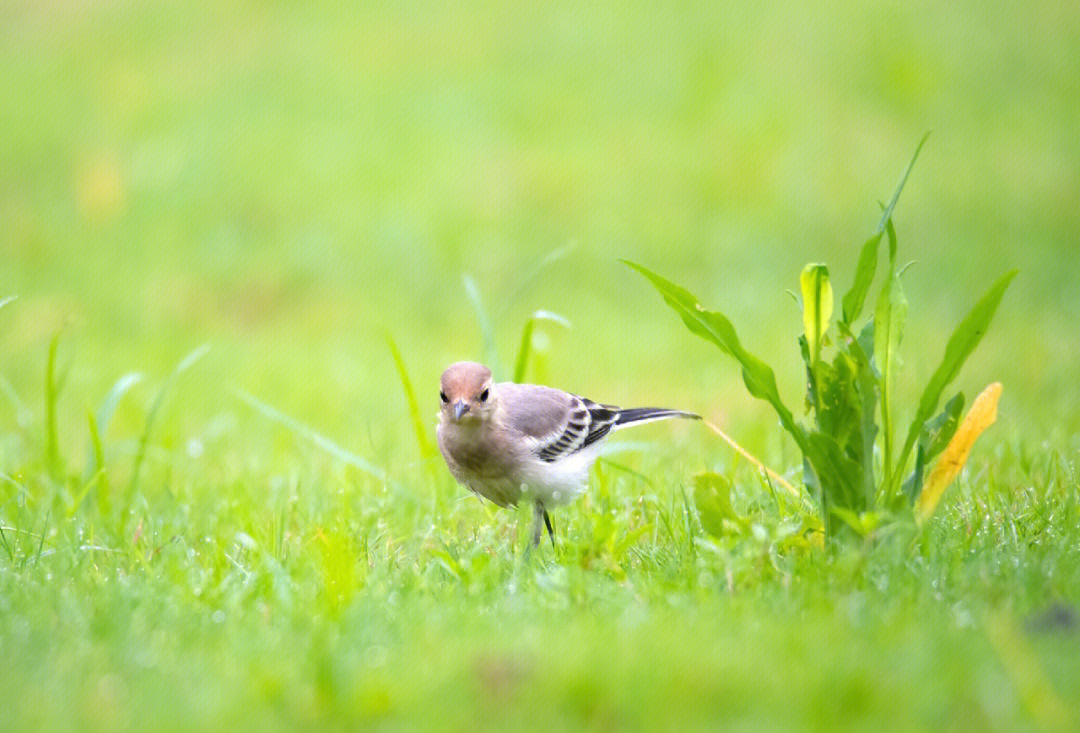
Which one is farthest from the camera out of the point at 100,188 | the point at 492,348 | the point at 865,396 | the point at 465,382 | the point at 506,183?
the point at 100,188

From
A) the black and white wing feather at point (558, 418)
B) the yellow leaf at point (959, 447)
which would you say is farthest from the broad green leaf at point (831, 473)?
the black and white wing feather at point (558, 418)

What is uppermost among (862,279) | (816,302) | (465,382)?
(862,279)

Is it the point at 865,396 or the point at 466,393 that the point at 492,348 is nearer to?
the point at 466,393

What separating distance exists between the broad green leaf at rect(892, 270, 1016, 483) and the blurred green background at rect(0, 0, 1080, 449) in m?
3.87

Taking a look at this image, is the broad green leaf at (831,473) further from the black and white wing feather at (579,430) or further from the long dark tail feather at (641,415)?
the long dark tail feather at (641,415)

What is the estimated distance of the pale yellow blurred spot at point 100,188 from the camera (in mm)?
12273

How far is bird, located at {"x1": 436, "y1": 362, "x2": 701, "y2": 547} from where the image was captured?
531 cm

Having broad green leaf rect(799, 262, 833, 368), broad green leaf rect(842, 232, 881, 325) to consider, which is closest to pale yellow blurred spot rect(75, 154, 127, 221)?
broad green leaf rect(799, 262, 833, 368)

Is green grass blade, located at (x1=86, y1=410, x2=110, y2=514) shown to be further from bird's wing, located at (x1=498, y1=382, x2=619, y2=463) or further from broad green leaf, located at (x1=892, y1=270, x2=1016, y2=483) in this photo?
broad green leaf, located at (x1=892, y1=270, x2=1016, y2=483)

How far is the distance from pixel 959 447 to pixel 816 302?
788 millimetres

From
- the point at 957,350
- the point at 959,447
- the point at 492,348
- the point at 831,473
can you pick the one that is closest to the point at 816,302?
the point at 957,350

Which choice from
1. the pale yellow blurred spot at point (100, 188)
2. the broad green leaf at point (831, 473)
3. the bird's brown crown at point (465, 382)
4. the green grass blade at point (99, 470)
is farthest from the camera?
the pale yellow blurred spot at point (100, 188)

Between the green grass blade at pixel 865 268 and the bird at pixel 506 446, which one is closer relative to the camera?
the green grass blade at pixel 865 268

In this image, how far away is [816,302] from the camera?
14.7 feet
